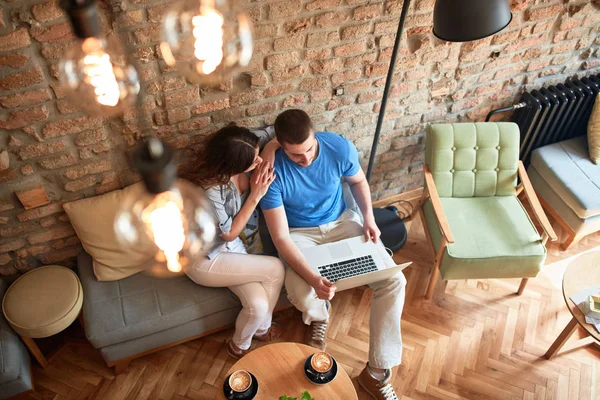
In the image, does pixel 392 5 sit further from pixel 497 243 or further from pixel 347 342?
pixel 347 342

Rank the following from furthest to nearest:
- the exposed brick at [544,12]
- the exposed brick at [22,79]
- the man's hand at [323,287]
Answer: the exposed brick at [544,12]
the man's hand at [323,287]
the exposed brick at [22,79]

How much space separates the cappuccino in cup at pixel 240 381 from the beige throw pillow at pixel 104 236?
0.71 meters

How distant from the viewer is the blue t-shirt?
237cm

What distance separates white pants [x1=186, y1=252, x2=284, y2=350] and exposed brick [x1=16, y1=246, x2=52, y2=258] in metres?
0.80

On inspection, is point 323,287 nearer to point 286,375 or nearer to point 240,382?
point 286,375

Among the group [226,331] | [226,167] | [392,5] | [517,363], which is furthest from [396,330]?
[392,5]

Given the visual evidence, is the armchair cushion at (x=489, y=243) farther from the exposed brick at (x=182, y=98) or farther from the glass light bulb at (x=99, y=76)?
the glass light bulb at (x=99, y=76)

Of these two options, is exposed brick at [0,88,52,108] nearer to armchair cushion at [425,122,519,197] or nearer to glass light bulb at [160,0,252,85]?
glass light bulb at [160,0,252,85]

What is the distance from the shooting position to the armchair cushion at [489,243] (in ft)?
8.21

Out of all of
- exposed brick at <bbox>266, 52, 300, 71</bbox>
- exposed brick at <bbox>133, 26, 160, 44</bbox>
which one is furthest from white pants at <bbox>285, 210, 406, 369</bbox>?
exposed brick at <bbox>133, 26, 160, 44</bbox>

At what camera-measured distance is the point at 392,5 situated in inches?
93.7

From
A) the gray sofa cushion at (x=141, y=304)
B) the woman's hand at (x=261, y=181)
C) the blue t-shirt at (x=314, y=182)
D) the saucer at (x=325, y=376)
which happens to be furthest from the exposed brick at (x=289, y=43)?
the saucer at (x=325, y=376)

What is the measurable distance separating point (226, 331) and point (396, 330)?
0.92 meters

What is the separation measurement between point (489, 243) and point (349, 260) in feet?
2.57
